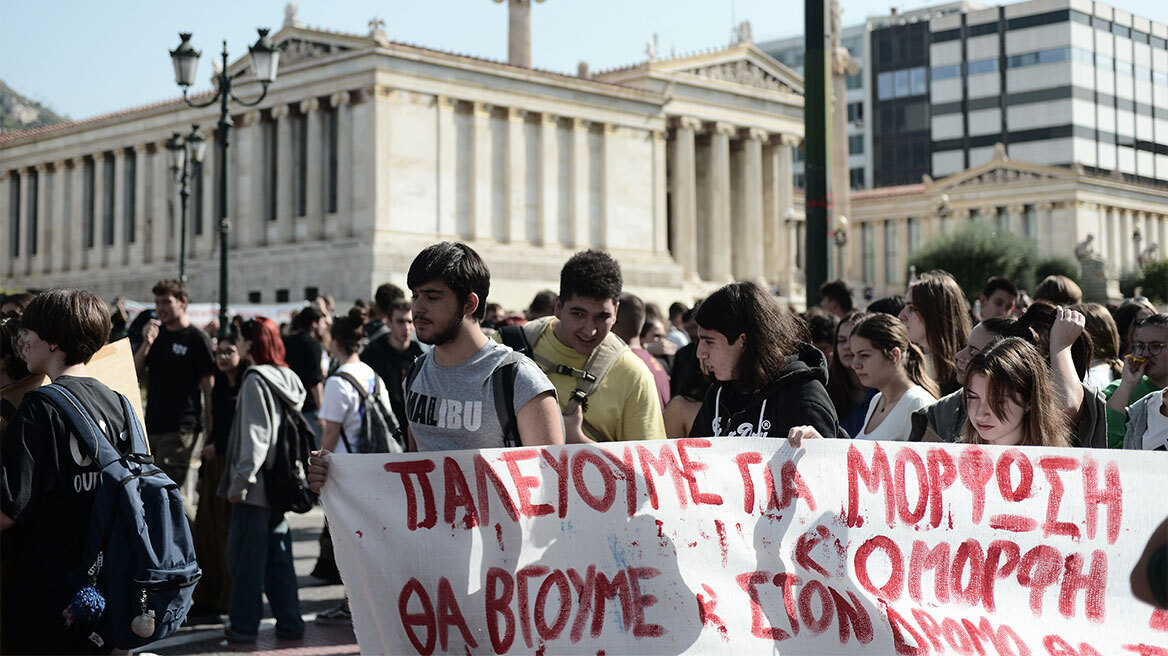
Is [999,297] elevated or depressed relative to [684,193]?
depressed

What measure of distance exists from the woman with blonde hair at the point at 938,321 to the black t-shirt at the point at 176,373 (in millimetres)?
4996

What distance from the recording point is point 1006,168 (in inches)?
2891

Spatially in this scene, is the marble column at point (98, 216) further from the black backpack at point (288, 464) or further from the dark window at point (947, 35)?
the dark window at point (947, 35)

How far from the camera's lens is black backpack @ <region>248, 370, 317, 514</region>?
775 cm

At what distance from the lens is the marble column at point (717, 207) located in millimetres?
52625

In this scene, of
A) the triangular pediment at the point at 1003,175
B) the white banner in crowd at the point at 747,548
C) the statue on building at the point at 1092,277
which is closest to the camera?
the white banner in crowd at the point at 747,548

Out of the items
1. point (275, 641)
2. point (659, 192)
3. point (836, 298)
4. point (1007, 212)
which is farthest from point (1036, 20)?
point (275, 641)

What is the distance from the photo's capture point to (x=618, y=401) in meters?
5.24

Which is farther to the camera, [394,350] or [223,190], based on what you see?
[223,190]

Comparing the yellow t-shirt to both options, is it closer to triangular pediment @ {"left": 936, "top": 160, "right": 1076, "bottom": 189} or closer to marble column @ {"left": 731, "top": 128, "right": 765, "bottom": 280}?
marble column @ {"left": 731, "top": 128, "right": 765, "bottom": 280}

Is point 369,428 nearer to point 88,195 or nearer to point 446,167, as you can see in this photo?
point 446,167

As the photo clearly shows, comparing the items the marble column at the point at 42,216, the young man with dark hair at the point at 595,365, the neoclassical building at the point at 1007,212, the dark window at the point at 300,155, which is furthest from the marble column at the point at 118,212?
the young man with dark hair at the point at 595,365

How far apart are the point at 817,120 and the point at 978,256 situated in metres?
52.7

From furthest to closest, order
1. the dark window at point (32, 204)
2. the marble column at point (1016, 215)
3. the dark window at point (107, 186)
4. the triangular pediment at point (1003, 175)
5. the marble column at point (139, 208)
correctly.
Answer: the marble column at point (1016, 215)
the triangular pediment at point (1003, 175)
the dark window at point (32, 204)
the dark window at point (107, 186)
the marble column at point (139, 208)
